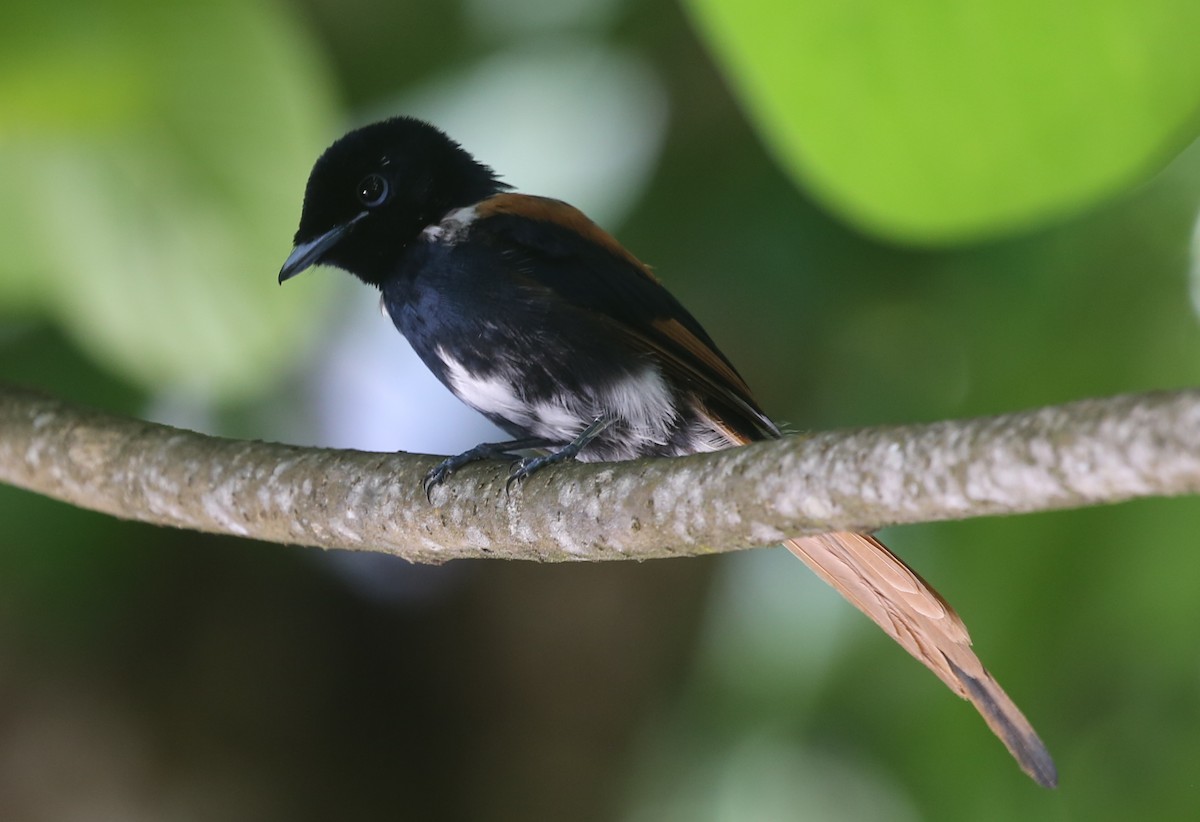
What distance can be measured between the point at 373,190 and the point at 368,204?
0.10ft

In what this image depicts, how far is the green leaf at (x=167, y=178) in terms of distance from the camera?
2.20 m

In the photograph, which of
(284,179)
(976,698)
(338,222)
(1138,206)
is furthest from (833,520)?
(284,179)

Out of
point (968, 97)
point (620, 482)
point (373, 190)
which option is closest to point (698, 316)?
point (373, 190)

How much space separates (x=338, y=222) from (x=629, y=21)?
4.09ft

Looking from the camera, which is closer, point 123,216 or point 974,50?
point 974,50

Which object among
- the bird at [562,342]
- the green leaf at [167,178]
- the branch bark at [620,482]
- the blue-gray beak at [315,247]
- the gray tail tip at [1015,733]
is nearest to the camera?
the branch bark at [620,482]

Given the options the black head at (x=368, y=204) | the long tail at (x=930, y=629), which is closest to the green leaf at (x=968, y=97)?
the long tail at (x=930, y=629)

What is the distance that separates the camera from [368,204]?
200 centimetres

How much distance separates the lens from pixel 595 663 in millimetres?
2912

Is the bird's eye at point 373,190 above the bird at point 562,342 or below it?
above

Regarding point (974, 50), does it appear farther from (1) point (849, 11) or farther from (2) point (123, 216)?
(2) point (123, 216)

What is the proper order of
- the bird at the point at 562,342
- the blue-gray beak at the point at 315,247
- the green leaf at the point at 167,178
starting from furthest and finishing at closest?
the green leaf at the point at 167,178 → the blue-gray beak at the point at 315,247 → the bird at the point at 562,342

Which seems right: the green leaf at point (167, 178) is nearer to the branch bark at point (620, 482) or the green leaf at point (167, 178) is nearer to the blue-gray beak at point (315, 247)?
the blue-gray beak at point (315, 247)

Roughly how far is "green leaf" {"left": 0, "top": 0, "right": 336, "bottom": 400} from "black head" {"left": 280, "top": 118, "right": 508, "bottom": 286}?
296mm
